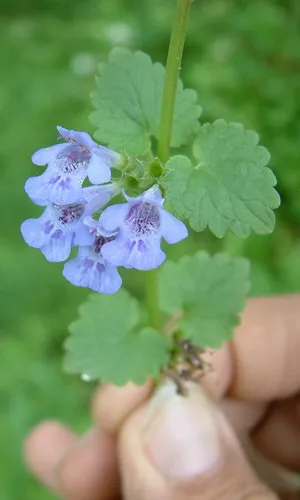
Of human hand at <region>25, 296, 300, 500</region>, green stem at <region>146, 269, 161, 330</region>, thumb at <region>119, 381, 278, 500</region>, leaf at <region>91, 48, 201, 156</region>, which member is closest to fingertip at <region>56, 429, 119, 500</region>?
human hand at <region>25, 296, 300, 500</region>

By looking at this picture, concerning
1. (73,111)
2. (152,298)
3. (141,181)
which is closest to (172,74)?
(141,181)

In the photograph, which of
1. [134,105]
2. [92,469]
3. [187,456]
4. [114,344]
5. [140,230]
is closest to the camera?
[140,230]

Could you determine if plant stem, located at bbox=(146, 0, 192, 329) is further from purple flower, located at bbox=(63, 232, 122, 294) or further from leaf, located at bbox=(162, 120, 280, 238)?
purple flower, located at bbox=(63, 232, 122, 294)

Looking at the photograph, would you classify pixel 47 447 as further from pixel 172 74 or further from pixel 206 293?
pixel 172 74

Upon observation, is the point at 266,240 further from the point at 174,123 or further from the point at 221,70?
the point at 174,123

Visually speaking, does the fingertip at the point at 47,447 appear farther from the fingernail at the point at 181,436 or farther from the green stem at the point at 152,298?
the green stem at the point at 152,298
